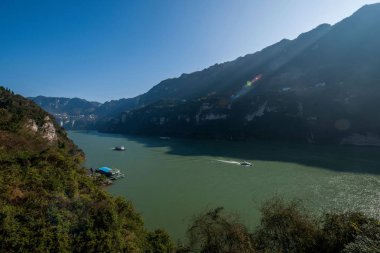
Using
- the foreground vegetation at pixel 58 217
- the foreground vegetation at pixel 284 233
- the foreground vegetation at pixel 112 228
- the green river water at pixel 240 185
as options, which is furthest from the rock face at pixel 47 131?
the foreground vegetation at pixel 284 233

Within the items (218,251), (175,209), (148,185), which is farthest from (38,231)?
(148,185)

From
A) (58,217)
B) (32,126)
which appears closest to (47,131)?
(32,126)

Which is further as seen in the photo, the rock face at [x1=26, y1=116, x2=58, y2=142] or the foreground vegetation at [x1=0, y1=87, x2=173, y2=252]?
the rock face at [x1=26, y1=116, x2=58, y2=142]

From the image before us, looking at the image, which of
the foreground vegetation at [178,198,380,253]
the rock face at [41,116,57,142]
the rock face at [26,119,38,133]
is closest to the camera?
the foreground vegetation at [178,198,380,253]

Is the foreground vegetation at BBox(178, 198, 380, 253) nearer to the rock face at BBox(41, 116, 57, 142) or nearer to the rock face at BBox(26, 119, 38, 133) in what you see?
the rock face at BBox(26, 119, 38, 133)

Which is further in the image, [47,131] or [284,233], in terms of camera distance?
[47,131]

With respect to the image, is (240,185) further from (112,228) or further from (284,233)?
(112,228)

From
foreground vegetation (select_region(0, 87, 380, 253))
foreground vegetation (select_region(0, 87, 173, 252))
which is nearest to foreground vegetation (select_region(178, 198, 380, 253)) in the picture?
foreground vegetation (select_region(0, 87, 380, 253))

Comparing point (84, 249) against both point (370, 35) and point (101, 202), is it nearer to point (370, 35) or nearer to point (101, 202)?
point (101, 202)
